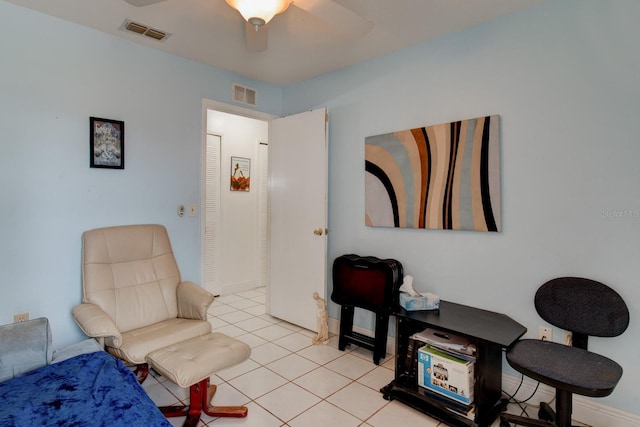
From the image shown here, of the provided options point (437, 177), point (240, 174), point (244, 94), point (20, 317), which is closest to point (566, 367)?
point (437, 177)

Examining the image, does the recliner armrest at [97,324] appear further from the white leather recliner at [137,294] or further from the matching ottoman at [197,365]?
the matching ottoman at [197,365]

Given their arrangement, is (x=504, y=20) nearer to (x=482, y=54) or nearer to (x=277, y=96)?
(x=482, y=54)

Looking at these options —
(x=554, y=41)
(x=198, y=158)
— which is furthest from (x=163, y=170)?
(x=554, y=41)

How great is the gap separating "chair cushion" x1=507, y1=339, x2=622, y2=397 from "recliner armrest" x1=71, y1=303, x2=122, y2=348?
2099 mm

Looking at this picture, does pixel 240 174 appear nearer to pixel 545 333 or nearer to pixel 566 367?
pixel 545 333

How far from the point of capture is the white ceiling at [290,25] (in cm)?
207

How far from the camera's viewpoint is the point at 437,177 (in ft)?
8.07

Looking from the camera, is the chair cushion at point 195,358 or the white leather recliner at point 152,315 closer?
the chair cushion at point 195,358

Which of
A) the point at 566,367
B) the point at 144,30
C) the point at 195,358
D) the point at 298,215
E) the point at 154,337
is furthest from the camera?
the point at 298,215

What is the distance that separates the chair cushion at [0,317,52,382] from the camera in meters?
1.53

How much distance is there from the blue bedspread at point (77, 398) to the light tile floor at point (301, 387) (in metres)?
0.66

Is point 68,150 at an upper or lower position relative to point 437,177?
upper

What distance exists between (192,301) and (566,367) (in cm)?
218

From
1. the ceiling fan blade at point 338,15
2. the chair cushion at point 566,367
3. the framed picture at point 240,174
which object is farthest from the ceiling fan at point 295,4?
the framed picture at point 240,174
